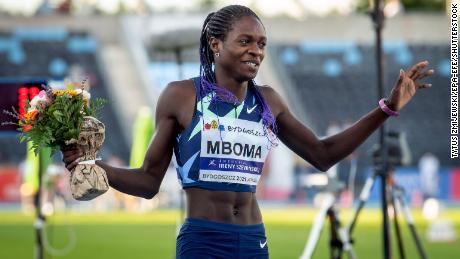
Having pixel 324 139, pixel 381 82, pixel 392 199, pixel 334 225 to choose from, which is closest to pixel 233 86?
pixel 324 139


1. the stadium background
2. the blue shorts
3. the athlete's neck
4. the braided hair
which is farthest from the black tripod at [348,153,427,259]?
the stadium background

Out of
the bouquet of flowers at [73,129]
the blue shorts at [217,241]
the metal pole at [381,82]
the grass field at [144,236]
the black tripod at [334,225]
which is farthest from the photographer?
the grass field at [144,236]

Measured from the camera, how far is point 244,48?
498 cm

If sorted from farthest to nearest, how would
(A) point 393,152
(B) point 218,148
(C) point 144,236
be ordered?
(C) point 144,236
(A) point 393,152
(B) point 218,148

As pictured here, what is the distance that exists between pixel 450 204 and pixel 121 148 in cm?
1311

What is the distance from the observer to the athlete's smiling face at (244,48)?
16.3 feet

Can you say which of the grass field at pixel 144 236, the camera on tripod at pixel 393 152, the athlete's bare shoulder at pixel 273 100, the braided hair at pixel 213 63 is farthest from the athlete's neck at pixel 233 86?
the grass field at pixel 144 236

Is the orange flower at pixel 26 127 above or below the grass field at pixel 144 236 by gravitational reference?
above

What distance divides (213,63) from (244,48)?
0.36 metres

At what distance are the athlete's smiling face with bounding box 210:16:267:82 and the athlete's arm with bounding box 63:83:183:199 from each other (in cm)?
28

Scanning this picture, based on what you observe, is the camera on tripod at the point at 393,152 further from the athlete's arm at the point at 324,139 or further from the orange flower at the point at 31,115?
the orange flower at the point at 31,115

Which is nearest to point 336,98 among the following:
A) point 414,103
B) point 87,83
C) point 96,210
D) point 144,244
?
point 414,103

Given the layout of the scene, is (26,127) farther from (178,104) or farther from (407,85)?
(407,85)

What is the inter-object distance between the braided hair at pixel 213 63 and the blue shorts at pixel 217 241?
1.64 feet
